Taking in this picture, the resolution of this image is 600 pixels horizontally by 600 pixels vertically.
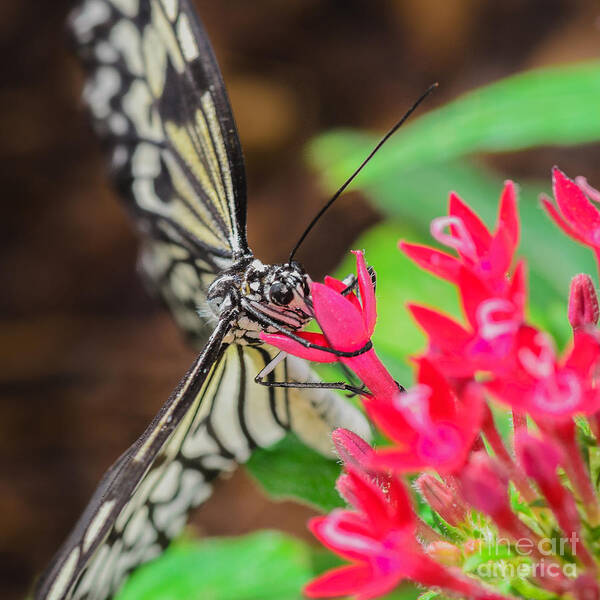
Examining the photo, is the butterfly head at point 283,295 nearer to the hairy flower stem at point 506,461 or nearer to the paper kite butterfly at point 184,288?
the paper kite butterfly at point 184,288

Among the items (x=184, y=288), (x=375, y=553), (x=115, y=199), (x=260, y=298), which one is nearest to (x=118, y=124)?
(x=184, y=288)

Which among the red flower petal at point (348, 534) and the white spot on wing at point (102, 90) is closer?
the red flower petal at point (348, 534)

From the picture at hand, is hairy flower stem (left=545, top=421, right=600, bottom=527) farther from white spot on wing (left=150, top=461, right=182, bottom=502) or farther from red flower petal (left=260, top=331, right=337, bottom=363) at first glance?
white spot on wing (left=150, top=461, right=182, bottom=502)

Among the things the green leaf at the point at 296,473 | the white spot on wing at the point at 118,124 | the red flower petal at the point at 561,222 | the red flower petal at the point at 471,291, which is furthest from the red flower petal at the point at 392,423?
the white spot on wing at the point at 118,124

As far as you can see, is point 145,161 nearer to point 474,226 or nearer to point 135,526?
point 135,526

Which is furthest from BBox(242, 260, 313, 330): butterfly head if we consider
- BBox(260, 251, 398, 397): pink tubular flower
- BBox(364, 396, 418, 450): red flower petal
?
BBox(364, 396, 418, 450): red flower petal

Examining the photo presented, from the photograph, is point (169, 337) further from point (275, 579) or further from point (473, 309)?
point (473, 309)
